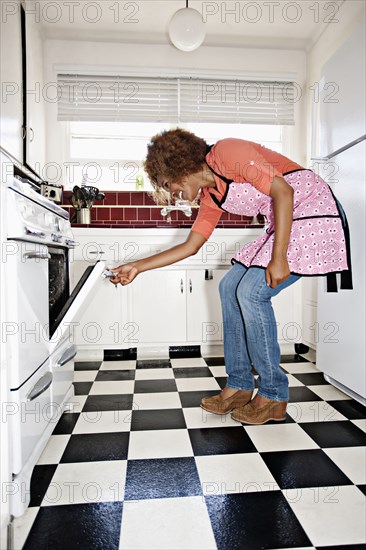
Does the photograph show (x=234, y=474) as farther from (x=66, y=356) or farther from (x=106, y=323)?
(x=106, y=323)

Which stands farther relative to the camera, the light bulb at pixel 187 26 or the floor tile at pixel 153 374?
the light bulb at pixel 187 26

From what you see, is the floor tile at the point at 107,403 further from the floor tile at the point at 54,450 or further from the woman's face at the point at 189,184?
the woman's face at the point at 189,184

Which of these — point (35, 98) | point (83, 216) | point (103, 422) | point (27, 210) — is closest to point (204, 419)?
point (103, 422)

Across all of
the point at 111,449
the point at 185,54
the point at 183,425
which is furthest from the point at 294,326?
the point at 185,54

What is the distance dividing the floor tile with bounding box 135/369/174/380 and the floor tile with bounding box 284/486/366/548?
1.26 meters

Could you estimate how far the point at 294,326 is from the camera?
9.68 feet

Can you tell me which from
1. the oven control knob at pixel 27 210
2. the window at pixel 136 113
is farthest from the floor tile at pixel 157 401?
the window at pixel 136 113

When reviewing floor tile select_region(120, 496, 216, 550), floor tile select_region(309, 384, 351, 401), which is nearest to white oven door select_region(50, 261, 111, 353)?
floor tile select_region(120, 496, 216, 550)

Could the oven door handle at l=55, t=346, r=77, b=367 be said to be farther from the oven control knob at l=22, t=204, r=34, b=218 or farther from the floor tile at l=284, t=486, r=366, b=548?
the floor tile at l=284, t=486, r=366, b=548

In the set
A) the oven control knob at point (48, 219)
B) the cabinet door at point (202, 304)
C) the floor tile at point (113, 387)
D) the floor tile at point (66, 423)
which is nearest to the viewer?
the oven control knob at point (48, 219)

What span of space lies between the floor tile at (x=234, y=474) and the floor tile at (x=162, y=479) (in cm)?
3

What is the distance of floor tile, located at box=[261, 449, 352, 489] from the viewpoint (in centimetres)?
125

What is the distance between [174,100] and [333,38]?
1.20m

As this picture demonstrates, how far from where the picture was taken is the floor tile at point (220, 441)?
1463mm
